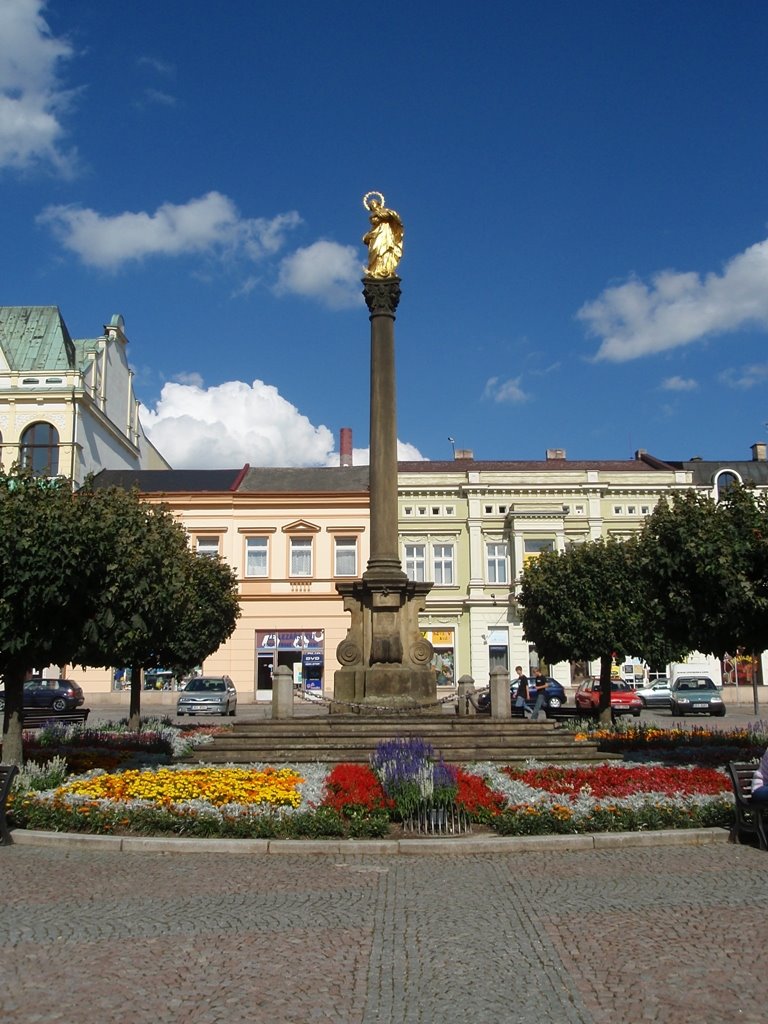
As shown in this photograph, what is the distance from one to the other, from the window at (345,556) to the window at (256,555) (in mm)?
3295

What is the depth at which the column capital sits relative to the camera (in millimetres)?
20641

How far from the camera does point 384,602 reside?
19438mm

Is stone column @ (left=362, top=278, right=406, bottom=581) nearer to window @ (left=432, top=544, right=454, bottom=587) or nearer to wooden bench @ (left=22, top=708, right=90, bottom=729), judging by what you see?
wooden bench @ (left=22, top=708, right=90, bottom=729)

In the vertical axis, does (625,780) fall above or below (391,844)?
above

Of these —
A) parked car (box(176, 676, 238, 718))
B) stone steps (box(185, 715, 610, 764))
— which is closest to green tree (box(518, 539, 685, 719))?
stone steps (box(185, 715, 610, 764))

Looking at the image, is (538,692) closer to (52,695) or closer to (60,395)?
(52,695)

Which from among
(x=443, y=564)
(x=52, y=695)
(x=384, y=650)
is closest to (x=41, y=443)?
(x=52, y=695)

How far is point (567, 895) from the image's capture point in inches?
318

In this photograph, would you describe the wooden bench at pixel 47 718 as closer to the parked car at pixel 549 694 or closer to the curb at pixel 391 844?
the parked car at pixel 549 694

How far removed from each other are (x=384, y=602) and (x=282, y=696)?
2.71m

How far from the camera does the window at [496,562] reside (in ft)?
155

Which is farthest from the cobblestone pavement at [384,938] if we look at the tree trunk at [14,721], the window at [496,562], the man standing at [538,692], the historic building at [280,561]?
the window at [496,562]

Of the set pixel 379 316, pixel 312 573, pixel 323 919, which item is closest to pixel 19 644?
pixel 323 919

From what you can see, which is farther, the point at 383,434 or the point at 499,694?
the point at 383,434
